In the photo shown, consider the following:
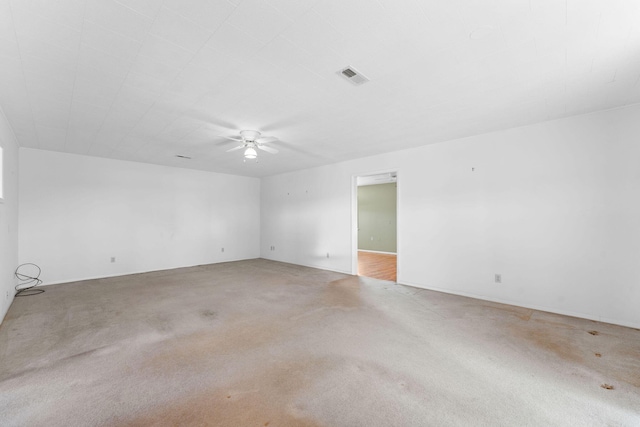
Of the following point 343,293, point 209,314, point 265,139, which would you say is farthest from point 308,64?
point 343,293

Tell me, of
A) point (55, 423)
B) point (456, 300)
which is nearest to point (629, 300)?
point (456, 300)

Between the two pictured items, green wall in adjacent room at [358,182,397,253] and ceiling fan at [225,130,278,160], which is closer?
ceiling fan at [225,130,278,160]

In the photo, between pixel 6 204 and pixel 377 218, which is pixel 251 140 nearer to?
pixel 6 204

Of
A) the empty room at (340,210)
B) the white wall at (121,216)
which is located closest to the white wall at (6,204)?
the empty room at (340,210)

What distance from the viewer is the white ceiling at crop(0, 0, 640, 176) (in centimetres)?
168

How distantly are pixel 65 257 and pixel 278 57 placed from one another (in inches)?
240

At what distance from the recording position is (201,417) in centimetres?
167

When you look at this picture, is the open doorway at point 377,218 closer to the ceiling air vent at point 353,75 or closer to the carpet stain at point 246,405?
the ceiling air vent at point 353,75

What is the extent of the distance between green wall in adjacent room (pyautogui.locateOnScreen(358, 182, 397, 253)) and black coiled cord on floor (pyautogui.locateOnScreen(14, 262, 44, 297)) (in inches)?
348

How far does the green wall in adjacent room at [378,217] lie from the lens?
31.2ft

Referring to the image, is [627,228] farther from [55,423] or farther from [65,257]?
[65,257]

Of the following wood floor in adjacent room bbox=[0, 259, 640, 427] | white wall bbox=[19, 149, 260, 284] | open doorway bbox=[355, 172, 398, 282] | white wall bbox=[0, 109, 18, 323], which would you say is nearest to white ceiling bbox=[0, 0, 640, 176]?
white wall bbox=[0, 109, 18, 323]

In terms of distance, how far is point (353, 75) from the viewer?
7.92 ft

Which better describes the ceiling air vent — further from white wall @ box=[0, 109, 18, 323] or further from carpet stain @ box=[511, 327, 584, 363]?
white wall @ box=[0, 109, 18, 323]
